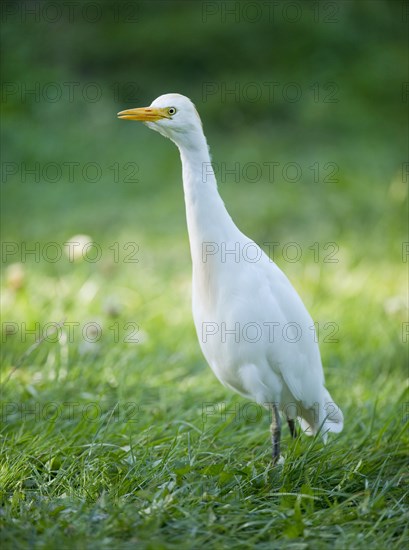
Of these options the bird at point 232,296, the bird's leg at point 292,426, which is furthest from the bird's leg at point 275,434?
the bird's leg at point 292,426

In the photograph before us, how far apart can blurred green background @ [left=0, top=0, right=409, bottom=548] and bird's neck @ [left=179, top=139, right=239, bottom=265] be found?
0.84 metres

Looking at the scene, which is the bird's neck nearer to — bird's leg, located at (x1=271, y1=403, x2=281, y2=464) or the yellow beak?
the yellow beak

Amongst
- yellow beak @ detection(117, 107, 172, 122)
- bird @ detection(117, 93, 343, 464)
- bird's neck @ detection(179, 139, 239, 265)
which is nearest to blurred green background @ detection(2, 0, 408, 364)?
bird @ detection(117, 93, 343, 464)

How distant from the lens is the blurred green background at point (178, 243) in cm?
296

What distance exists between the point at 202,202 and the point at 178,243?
143 inches

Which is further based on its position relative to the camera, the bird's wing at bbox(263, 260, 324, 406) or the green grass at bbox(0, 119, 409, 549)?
the bird's wing at bbox(263, 260, 324, 406)

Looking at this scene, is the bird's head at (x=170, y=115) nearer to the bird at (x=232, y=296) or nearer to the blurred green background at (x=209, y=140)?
the bird at (x=232, y=296)

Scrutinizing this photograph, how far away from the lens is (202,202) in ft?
10.2

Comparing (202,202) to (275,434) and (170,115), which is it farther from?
(275,434)

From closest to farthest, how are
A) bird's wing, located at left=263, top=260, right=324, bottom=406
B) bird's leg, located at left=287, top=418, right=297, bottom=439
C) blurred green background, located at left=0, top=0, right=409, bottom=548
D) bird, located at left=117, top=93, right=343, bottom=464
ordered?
blurred green background, located at left=0, top=0, right=409, bottom=548
bird, located at left=117, top=93, right=343, bottom=464
bird's wing, located at left=263, top=260, right=324, bottom=406
bird's leg, located at left=287, top=418, right=297, bottom=439

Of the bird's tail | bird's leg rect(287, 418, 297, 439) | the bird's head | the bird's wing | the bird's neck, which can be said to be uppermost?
the bird's head

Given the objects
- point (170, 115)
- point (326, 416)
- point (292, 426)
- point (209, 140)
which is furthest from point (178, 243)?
point (170, 115)

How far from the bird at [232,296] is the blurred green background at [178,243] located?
1.12 feet

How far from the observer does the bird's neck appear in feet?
10.2
